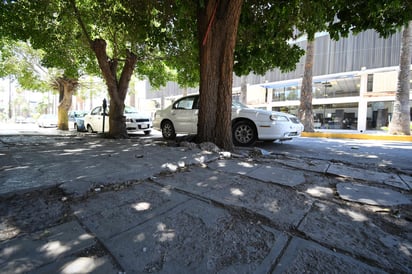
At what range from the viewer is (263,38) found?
20.0 ft

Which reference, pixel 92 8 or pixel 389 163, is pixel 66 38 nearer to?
pixel 92 8

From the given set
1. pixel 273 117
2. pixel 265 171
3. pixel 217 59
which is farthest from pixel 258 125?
pixel 265 171

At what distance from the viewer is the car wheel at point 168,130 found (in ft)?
25.0

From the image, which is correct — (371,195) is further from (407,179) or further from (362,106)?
(362,106)

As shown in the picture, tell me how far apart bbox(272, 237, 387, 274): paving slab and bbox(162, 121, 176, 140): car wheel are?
6489mm

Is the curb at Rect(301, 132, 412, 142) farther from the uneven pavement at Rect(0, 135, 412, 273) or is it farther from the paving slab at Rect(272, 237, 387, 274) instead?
the paving slab at Rect(272, 237, 387, 274)

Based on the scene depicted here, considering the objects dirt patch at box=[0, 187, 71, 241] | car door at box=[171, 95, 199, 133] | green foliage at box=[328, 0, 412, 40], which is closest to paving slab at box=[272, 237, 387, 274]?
dirt patch at box=[0, 187, 71, 241]

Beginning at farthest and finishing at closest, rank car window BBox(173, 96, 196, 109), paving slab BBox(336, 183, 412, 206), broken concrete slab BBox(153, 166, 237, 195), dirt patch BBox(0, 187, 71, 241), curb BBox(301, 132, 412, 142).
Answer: curb BBox(301, 132, 412, 142) < car window BBox(173, 96, 196, 109) < broken concrete slab BBox(153, 166, 237, 195) < paving slab BBox(336, 183, 412, 206) < dirt patch BBox(0, 187, 71, 241)

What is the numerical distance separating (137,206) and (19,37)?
9.12m

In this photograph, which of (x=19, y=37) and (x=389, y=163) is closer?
(x=389, y=163)

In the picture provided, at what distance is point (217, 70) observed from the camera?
4.71 m

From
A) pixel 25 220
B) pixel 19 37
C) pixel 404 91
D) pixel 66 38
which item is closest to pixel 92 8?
pixel 66 38

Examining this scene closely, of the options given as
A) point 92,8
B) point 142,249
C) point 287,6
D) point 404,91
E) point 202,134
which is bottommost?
point 142,249

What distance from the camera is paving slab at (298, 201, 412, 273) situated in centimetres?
132
